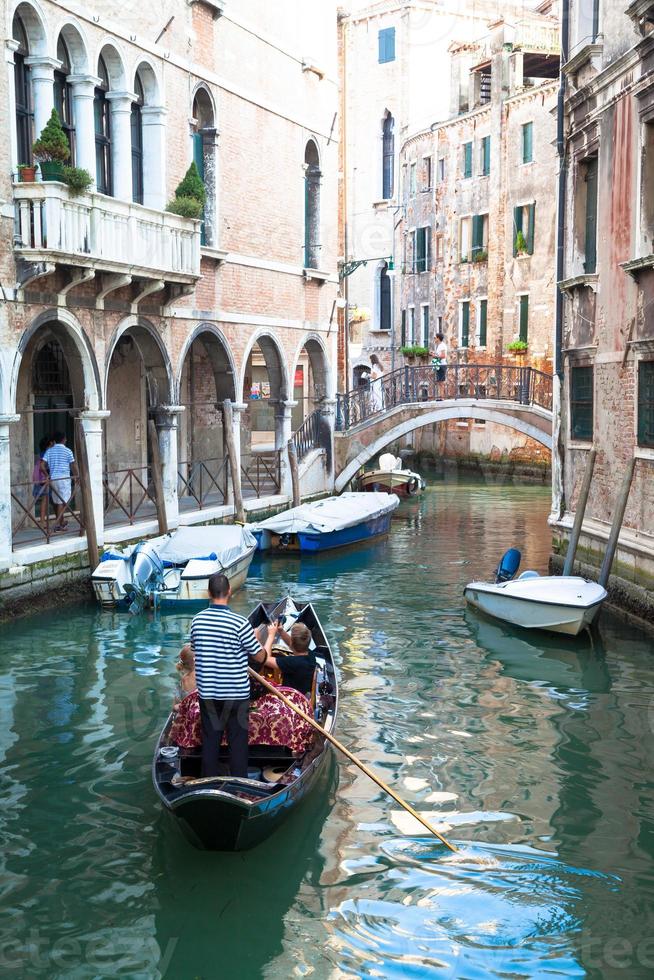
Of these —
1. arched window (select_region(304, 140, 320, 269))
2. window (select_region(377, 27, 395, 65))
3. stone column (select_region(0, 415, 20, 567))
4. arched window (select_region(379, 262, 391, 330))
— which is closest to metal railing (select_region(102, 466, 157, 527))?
stone column (select_region(0, 415, 20, 567))

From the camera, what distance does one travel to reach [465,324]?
29281 mm

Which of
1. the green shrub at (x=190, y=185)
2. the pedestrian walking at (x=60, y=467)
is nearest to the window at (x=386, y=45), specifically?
the green shrub at (x=190, y=185)

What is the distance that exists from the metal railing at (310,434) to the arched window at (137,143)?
23.0 feet

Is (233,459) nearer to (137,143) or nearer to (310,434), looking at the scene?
(137,143)

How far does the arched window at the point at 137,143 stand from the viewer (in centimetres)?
1445

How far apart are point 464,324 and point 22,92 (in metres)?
18.4

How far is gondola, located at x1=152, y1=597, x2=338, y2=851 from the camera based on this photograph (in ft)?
19.0

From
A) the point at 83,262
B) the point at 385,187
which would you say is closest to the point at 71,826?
the point at 83,262

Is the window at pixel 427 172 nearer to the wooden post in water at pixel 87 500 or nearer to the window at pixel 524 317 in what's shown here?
the window at pixel 524 317

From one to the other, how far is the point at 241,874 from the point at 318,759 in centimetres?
100

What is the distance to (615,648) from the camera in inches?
419

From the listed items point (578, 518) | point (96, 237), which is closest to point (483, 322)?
point (578, 518)

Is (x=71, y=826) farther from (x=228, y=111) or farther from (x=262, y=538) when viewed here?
(x=228, y=111)

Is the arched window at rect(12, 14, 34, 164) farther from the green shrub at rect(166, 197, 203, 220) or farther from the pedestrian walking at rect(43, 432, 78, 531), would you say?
the pedestrian walking at rect(43, 432, 78, 531)
